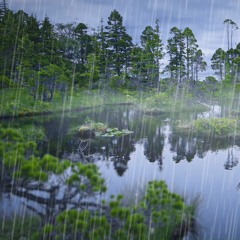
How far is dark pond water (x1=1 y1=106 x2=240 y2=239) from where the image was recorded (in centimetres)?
970

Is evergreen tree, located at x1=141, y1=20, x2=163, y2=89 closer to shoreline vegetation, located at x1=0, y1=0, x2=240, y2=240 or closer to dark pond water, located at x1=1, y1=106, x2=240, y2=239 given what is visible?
shoreline vegetation, located at x1=0, y1=0, x2=240, y2=240

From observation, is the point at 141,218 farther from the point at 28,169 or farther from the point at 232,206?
the point at 232,206

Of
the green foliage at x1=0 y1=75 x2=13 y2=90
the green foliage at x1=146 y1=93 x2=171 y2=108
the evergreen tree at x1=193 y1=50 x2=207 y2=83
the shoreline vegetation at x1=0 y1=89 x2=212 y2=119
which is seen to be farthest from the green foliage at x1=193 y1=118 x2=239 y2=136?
the evergreen tree at x1=193 y1=50 x2=207 y2=83

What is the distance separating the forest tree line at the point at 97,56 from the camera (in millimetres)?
35875

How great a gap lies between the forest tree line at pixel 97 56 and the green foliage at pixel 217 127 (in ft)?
56.3

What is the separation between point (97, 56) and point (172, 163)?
104 ft

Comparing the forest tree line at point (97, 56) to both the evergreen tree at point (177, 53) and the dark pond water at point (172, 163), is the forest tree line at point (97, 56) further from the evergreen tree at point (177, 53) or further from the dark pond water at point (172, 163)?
the dark pond water at point (172, 163)

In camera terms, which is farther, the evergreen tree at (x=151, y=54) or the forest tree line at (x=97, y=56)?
the evergreen tree at (x=151, y=54)

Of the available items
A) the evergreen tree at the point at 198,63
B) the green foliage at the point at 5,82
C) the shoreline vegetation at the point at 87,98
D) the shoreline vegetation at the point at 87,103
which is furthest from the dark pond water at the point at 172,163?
the evergreen tree at the point at 198,63

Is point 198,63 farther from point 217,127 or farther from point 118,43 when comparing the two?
point 217,127

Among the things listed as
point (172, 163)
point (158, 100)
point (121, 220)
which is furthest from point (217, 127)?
point (121, 220)

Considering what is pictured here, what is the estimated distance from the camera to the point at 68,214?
598 centimetres

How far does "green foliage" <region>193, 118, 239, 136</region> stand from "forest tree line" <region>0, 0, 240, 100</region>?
1717cm

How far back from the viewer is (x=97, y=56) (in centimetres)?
4469
